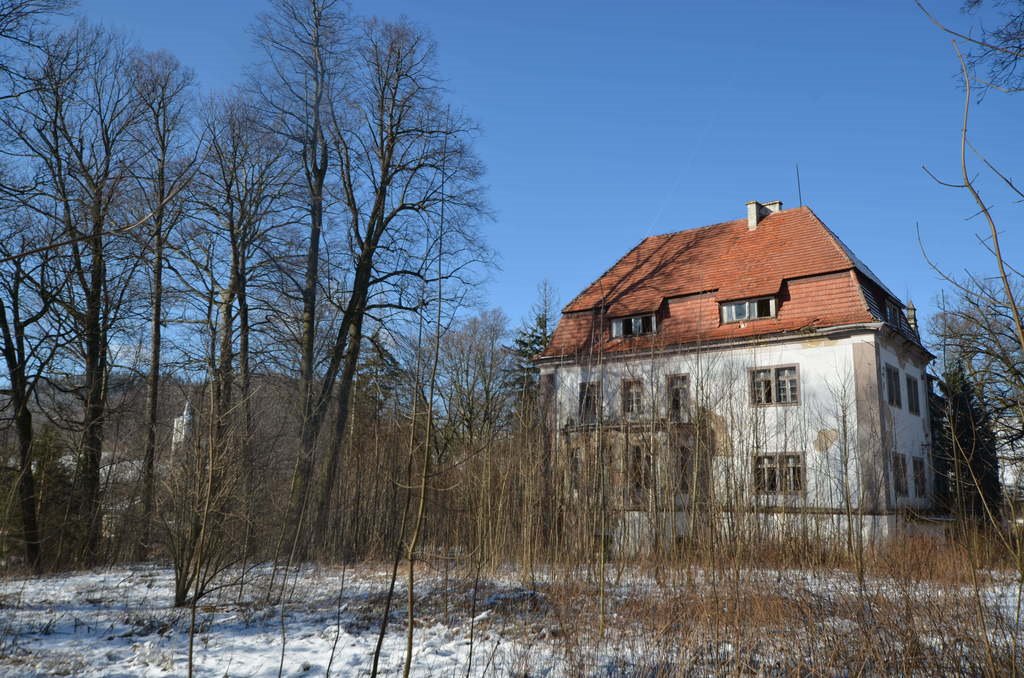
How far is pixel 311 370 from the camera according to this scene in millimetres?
17109

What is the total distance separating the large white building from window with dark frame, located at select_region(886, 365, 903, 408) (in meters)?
0.06

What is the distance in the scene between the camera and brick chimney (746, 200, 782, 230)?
24312mm

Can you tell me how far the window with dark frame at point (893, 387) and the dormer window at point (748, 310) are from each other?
3573 mm

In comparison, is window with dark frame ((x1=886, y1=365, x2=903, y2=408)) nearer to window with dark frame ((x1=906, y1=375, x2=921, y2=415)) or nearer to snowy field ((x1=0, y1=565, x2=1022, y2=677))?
window with dark frame ((x1=906, y1=375, x2=921, y2=415))

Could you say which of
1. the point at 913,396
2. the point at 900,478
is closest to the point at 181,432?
the point at 900,478

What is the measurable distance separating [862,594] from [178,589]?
7930 millimetres

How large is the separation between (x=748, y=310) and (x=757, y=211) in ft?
16.6

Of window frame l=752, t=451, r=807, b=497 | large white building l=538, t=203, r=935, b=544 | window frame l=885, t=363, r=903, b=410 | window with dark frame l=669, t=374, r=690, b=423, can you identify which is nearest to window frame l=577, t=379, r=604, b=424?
large white building l=538, t=203, r=935, b=544

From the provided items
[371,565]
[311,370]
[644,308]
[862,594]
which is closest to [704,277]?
[644,308]

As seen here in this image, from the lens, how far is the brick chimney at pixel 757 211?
2431 centimetres

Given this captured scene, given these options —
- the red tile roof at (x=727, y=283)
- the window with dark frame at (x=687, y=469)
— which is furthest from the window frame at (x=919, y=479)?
the window with dark frame at (x=687, y=469)

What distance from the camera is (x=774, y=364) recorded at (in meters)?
19.8

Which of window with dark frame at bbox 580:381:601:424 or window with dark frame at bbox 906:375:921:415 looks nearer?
window with dark frame at bbox 580:381:601:424

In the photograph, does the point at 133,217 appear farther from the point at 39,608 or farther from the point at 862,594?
the point at 862,594
